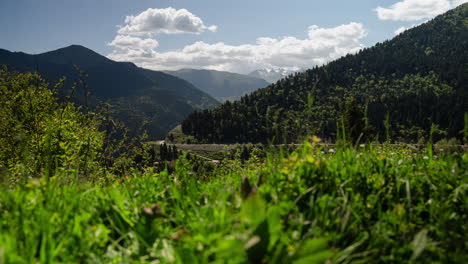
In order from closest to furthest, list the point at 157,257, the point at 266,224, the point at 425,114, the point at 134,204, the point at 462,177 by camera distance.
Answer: the point at 266,224 < the point at 157,257 < the point at 462,177 < the point at 134,204 < the point at 425,114

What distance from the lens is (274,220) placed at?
194 cm

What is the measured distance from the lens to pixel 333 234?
2.23 metres

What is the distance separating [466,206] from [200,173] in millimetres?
3180

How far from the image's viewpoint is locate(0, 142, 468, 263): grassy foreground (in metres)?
1.92

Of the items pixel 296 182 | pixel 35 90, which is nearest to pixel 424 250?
pixel 296 182

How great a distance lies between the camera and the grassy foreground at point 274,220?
192 centimetres

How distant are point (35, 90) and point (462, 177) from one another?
2847 cm

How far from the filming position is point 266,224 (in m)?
1.95

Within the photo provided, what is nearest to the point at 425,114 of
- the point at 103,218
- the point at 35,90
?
the point at 35,90

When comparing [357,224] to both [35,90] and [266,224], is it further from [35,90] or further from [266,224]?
[35,90]

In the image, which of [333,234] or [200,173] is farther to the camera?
[200,173]

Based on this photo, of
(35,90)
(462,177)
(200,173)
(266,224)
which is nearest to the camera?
(266,224)

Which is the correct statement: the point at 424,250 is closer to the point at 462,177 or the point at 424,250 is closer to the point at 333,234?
the point at 333,234

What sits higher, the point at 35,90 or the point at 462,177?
the point at 35,90
